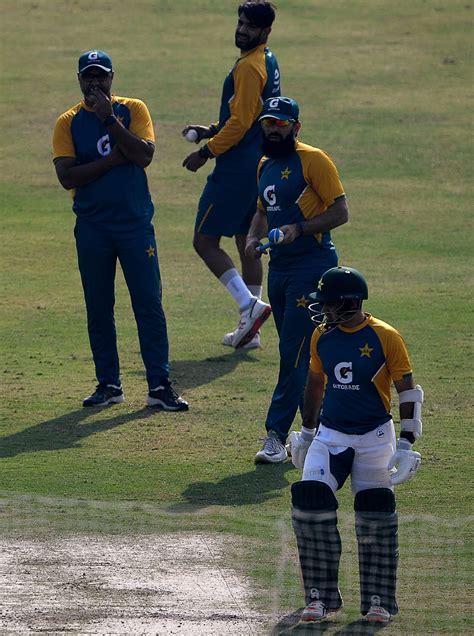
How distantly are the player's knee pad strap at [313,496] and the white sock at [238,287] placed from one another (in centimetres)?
504

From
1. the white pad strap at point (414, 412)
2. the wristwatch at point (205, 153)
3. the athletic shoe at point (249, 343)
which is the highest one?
the wristwatch at point (205, 153)

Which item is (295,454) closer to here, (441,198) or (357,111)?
(441,198)

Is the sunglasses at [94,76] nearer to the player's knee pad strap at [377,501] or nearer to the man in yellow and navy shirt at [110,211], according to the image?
the man in yellow and navy shirt at [110,211]

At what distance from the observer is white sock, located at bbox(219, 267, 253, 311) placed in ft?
39.7

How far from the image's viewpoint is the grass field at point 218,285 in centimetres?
851

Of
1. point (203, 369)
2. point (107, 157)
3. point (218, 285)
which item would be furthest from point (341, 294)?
point (218, 285)

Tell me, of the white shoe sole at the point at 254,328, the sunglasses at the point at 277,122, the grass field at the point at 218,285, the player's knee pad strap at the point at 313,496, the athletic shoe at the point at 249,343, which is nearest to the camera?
the player's knee pad strap at the point at 313,496

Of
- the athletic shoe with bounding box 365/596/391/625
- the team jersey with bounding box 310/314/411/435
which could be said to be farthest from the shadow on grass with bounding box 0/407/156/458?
the athletic shoe with bounding box 365/596/391/625

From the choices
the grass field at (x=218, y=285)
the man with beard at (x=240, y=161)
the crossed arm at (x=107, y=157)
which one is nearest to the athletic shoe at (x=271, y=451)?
the grass field at (x=218, y=285)

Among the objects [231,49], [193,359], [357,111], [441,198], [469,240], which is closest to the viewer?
[193,359]

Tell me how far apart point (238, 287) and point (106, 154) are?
217 cm

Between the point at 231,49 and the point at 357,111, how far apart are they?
4066mm

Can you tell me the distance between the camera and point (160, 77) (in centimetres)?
2384

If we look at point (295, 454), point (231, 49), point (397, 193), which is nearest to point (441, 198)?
point (397, 193)
